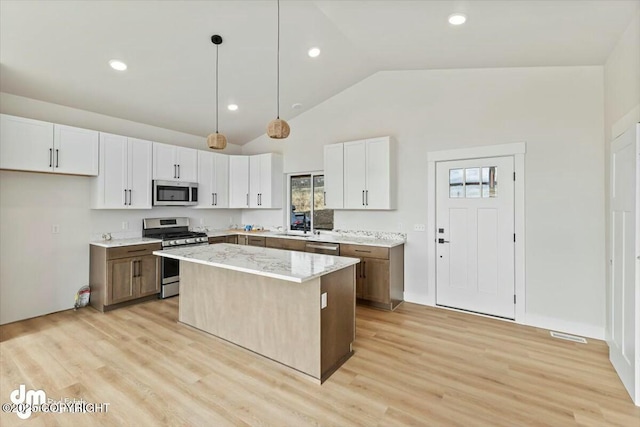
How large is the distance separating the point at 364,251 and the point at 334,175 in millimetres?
1412

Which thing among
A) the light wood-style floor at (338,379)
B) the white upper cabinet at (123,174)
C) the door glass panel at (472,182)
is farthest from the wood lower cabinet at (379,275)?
the white upper cabinet at (123,174)

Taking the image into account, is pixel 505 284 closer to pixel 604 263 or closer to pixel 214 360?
pixel 604 263

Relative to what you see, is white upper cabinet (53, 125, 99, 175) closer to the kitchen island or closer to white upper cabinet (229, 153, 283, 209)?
the kitchen island

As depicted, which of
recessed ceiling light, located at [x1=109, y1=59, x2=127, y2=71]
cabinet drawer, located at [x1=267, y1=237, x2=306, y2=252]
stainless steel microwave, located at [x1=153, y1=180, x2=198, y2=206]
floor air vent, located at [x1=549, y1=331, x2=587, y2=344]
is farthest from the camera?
cabinet drawer, located at [x1=267, y1=237, x2=306, y2=252]

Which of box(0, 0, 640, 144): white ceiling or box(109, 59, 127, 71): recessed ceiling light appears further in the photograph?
box(109, 59, 127, 71): recessed ceiling light

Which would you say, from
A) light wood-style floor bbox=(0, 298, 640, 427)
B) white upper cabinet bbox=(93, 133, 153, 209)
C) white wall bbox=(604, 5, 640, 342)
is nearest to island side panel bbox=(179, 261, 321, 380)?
light wood-style floor bbox=(0, 298, 640, 427)

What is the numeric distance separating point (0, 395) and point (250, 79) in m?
4.09

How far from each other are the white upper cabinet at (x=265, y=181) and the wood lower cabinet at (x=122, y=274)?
1990mm

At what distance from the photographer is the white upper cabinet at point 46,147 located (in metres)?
3.37

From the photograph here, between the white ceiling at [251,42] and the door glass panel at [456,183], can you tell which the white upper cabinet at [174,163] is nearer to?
the white ceiling at [251,42]

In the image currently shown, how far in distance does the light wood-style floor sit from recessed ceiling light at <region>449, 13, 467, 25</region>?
3164mm

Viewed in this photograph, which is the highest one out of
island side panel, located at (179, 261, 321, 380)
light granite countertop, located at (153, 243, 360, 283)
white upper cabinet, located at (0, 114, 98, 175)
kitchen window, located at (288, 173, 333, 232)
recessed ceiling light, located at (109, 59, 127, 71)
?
recessed ceiling light, located at (109, 59, 127, 71)

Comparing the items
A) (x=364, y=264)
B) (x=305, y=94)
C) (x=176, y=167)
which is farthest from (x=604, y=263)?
(x=176, y=167)

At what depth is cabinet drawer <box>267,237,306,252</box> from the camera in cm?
495
